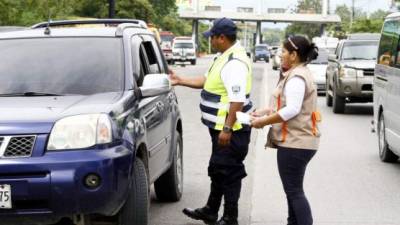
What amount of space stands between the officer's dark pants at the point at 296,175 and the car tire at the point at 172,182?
2.04m

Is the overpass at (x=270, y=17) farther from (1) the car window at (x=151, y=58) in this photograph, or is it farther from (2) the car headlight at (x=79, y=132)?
(2) the car headlight at (x=79, y=132)

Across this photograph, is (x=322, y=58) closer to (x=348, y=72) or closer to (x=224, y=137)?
(x=348, y=72)

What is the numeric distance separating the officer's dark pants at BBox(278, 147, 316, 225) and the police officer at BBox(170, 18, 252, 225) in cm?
75

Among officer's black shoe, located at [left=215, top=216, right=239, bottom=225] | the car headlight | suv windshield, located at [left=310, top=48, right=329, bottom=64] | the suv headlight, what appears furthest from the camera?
suv windshield, located at [left=310, top=48, right=329, bottom=64]

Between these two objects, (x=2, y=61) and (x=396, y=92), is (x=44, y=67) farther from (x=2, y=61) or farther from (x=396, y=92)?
(x=396, y=92)

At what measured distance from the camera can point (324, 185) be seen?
352 inches

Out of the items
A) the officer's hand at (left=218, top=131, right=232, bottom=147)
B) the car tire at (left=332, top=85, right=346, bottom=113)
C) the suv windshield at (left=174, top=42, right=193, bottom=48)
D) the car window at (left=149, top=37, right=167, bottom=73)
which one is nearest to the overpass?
the suv windshield at (left=174, top=42, right=193, bottom=48)

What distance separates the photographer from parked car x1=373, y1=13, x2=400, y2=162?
377 inches

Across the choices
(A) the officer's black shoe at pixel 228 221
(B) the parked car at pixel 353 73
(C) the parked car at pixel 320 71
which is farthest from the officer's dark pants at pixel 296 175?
(C) the parked car at pixel 320 71

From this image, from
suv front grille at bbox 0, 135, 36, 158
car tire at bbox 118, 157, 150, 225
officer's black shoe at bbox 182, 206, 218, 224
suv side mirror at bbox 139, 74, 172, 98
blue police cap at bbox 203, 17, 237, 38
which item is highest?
blue police cap at bbox 203, 17, 237, 38

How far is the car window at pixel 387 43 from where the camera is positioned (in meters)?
10.1

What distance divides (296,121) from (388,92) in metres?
4.76

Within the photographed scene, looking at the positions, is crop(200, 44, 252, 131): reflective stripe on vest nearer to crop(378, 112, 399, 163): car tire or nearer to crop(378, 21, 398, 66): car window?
crop(378, 21, 398, 66): car window

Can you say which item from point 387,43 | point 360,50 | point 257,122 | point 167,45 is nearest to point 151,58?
point 257,122
